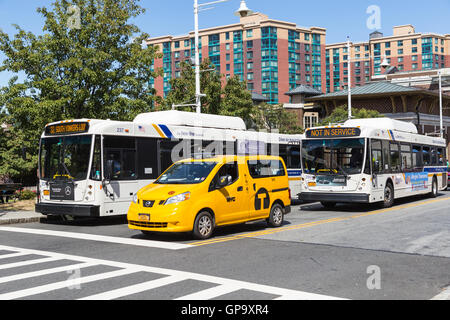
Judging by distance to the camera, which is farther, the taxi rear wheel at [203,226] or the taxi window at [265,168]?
the taxi window at [265,168]

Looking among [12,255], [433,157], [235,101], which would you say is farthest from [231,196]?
[235,101]

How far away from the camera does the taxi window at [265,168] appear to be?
41.3 ft

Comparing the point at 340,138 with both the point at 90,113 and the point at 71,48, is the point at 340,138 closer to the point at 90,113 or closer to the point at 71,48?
the point at 90,113

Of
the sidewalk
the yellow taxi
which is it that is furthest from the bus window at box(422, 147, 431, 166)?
the sidewalk

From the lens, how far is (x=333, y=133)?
59.4ft

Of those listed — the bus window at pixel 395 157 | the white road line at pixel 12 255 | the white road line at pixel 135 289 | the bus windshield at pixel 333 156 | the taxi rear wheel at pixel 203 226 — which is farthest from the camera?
the bus window at pixel 395 157

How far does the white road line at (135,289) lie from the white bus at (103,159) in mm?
6338

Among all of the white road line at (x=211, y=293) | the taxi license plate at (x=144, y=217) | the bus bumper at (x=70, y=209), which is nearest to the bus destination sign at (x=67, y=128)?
the bus bumper at (x=70, y=209)

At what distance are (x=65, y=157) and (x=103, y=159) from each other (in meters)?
1.36

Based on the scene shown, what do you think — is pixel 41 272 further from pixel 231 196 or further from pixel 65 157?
pixel 65 157

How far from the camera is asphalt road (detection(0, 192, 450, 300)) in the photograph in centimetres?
642

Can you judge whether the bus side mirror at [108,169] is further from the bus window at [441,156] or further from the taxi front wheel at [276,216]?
the bus window at [441,156]

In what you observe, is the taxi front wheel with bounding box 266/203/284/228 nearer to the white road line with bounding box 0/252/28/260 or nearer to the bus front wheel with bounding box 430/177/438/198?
the white road line with bounding box 0/252/28/260

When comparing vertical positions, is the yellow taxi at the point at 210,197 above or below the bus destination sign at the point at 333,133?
below
